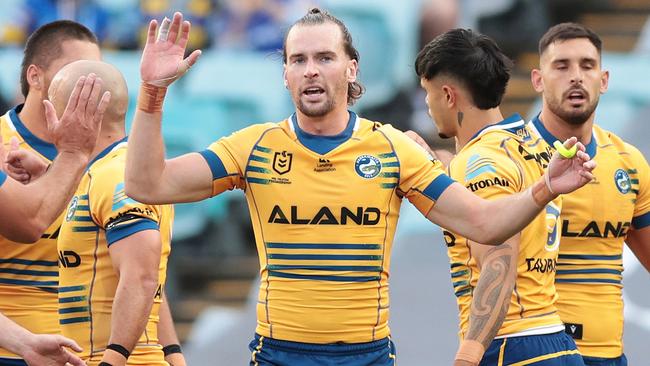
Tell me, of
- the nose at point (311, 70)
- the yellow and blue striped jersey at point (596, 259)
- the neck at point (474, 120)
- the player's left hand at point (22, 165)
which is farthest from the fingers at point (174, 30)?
the yellow and blue striped jersey at point (596, 259)

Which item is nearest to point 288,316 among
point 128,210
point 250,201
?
point 250,201

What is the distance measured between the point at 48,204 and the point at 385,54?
881cm

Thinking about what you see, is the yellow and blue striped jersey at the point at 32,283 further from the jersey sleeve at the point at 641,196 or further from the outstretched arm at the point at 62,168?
the jersey sleeve at the point at 641,196

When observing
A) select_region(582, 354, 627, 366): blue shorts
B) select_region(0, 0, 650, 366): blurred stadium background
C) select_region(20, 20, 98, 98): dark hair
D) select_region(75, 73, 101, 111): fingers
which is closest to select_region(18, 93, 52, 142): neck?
select_region(20, 20, 98, 98): dark hair

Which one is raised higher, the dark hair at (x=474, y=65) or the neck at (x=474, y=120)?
the dark hair at (x=474, y=65)

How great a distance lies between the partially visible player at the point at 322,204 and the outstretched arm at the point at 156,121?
0.04 ft

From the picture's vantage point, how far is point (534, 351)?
596cm

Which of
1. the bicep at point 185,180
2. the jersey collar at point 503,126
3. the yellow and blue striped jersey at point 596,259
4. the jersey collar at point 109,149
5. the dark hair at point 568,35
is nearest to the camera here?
the bicep at point 185,180

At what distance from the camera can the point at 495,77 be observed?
6461 millimetres

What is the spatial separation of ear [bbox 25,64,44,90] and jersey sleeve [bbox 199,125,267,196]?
→ 1.91 m

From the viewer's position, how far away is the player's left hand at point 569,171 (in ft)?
16.8

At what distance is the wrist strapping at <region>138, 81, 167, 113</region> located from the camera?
5242mm

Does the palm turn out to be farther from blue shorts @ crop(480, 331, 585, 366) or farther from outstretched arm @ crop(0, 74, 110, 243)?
outstretched arm @ crop(0, 74, 110, 243)

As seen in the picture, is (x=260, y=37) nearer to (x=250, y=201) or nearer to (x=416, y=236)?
(x=416, y=236)
